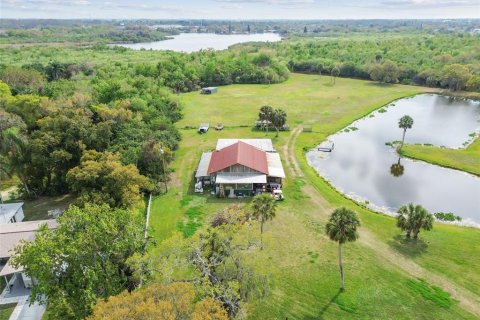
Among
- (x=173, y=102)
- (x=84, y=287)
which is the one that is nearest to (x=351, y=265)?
(x=84, y=287)

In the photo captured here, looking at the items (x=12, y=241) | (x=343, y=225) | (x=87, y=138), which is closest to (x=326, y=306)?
(x=343, y=225)

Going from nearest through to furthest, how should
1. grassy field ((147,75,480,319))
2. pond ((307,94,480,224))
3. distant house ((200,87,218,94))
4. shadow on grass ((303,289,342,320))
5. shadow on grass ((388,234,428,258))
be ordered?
shadow on grass ((303,289,342,320)) → grassy field ((147,75,480,319)) → shadow on grass ((388,234,428,258)) → pond ((307,94,480,224)) → distant house ((200,87,218,94))

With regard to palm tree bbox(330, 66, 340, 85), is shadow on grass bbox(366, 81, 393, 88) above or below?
below

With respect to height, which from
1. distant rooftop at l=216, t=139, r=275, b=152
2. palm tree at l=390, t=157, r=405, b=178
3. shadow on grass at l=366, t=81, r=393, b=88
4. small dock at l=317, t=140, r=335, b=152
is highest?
distant rooftop at l=216, t=139, r=275, b=152

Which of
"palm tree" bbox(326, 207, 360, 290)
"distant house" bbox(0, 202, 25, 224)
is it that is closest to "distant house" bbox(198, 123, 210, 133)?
"distant house" bbox(0, 202, 25, 224)

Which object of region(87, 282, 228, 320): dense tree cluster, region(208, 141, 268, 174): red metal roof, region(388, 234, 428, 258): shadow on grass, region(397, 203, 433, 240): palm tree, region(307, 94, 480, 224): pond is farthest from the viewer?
region(208, 141, 268, 174): red metal roof

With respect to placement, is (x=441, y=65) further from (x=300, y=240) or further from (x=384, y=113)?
(x=300, y=240)

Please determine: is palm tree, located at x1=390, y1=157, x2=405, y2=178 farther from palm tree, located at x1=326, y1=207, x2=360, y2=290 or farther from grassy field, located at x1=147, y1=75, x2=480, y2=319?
palm tree, located at x1=326, y1=207, x2=360, y2=290
